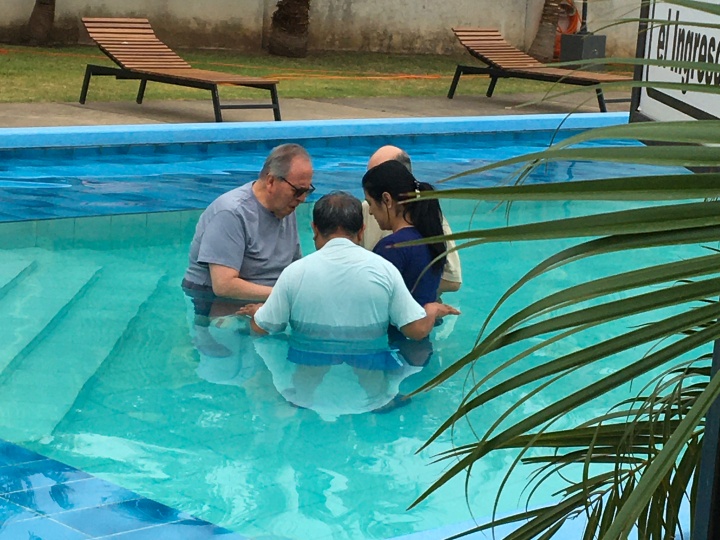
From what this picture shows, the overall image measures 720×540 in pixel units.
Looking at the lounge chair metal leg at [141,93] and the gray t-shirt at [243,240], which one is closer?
the gray t-shirt at [243,240]

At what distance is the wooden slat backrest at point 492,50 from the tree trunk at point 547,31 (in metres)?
6.00

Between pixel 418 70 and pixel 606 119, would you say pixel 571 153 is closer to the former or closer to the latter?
pixel 606 119

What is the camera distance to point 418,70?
19562mm

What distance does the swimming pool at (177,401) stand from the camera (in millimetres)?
4543

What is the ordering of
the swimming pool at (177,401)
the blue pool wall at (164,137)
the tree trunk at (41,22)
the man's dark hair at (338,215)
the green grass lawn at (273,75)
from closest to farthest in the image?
the swimming pool at (177,401)
the man's dark hair at (338,215)
the blue pool wall at (164,137)
the green grass lawn at (273,75)
the tree trunk at (41,22)

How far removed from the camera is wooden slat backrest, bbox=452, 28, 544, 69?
15.4 m

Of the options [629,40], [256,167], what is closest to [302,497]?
[256,167]

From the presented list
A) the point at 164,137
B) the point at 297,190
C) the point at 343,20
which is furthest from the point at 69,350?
the point at 343,20

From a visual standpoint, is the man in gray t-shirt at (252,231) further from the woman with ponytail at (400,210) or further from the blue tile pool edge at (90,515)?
the blue tile pool edge at (90,515)

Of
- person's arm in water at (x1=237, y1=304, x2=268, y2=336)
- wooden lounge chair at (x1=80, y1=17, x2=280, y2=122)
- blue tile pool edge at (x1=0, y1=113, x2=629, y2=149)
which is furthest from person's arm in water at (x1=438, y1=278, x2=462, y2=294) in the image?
wooden lounge chair at (x1=80, y1=17, x2=280, y2=122)

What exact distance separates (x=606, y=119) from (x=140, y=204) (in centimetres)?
655

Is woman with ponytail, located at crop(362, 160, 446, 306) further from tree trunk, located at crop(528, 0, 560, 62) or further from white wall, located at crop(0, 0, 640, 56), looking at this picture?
tree trunk, located at crop(528, 0, 560, 62)

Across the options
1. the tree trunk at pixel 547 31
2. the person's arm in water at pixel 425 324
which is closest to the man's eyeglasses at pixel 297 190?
the person's arm in water at pixel 425 324

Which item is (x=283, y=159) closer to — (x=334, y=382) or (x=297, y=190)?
(x=297, y=190)
